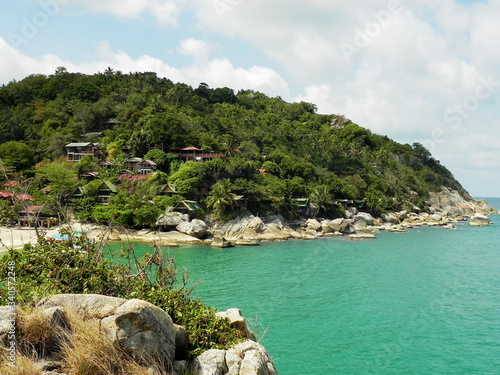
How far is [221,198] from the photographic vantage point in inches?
1698

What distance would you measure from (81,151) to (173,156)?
14.1 metres

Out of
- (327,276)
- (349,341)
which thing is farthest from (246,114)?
(349,341)

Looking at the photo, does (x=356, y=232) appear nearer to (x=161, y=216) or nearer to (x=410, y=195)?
(x=161, y=216)

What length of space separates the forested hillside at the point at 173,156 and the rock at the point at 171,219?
46.0 inches

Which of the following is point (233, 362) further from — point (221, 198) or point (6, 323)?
point (221, 198)

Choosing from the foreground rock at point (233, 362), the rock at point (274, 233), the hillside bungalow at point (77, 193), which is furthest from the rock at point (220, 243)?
the foreground rock at point (233, 362)

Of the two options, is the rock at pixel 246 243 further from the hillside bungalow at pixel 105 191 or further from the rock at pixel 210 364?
the rock at pixel 210 364

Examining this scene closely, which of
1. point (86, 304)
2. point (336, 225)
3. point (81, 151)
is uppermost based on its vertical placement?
point (81, 151)

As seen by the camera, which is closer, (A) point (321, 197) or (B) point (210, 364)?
(B) point (210, 364)

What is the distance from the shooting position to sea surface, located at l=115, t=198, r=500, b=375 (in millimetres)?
12117

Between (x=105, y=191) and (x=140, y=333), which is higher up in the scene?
(x=105, y=191)

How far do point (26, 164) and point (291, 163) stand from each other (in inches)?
1626

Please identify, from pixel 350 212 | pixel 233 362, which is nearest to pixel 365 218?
pixel 350 212

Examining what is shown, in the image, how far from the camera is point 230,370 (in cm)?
605
